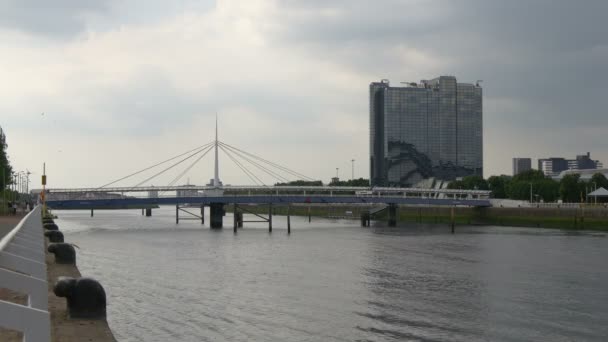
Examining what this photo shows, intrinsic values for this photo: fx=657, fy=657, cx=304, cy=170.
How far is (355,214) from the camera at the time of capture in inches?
5778

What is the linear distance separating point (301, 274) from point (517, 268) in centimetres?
1205

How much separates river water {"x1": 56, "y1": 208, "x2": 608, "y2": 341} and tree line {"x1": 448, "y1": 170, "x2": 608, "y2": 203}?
243 ft

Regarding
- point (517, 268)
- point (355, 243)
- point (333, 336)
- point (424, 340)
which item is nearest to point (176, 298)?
point (333, 336)

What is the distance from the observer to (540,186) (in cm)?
12431

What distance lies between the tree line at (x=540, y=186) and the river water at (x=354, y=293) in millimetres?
74072

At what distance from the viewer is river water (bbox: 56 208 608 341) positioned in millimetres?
18469

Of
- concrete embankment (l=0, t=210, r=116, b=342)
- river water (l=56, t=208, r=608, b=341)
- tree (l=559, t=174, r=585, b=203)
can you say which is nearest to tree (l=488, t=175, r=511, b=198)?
tree (l=559, t=174, r=585, b=203)

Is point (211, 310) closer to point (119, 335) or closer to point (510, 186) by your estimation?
point (119, 335)

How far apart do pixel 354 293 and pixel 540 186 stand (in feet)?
351

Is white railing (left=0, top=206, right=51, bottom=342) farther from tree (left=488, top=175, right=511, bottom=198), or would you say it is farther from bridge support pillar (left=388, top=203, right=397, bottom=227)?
tree (left=488, top=175, right=511, bottom=198)

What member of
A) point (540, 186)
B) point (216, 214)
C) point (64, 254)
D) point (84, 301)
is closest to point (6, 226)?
point (64, 254)

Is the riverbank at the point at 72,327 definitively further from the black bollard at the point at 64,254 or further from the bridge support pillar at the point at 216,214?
the bridge support pillar at the point at 216,214

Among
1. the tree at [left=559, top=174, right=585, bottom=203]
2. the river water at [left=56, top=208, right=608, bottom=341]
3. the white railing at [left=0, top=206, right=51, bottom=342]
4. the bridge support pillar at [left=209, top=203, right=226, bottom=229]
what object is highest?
the tree at [left=559, top=174, right=585, bottom=203]

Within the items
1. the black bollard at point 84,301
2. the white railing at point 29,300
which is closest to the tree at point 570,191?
the black bollard at point 84,301
